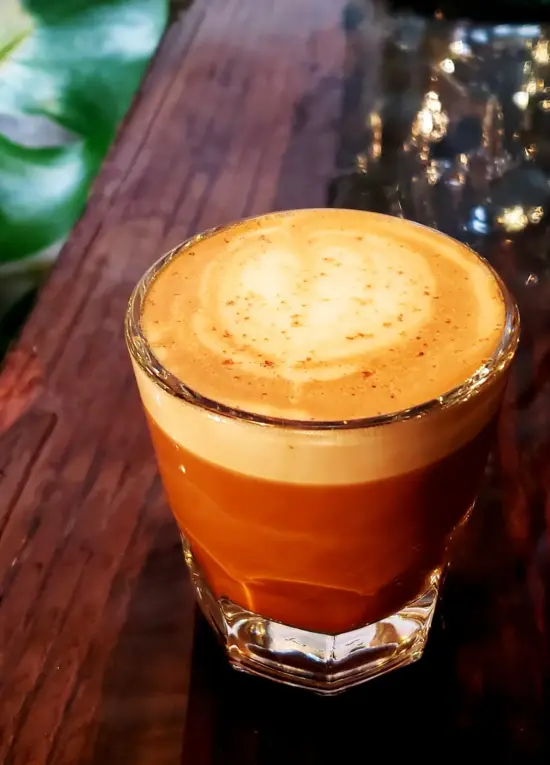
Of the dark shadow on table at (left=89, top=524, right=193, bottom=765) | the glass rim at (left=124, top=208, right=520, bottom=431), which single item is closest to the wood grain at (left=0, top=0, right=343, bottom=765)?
the dark shadow on table at (left=89, top=524, right=193, bottom=765)

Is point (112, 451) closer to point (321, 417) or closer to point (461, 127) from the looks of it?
point (321, 417)

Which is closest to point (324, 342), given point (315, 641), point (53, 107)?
point (315, 641)

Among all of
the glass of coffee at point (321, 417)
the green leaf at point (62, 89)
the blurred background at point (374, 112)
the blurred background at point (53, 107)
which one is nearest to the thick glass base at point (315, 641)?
the glass of coffee at point (321, 417)

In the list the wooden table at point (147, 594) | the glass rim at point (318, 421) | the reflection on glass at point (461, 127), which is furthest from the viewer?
the reflection on glass at point (461, 127)

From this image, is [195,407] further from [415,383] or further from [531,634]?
[531,634]

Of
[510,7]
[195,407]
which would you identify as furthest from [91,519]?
[510,7]

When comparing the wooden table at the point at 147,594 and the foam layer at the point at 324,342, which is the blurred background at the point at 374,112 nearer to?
the wooden table at the point at 147,594
